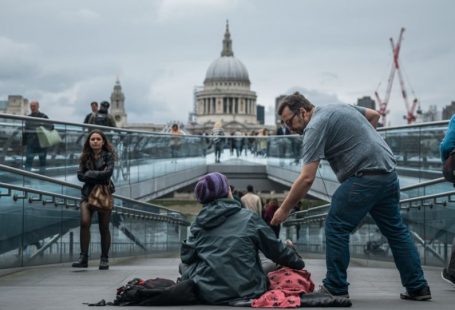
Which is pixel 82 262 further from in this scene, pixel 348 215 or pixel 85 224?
pixel 348 215

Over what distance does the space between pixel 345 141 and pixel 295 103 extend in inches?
18.1

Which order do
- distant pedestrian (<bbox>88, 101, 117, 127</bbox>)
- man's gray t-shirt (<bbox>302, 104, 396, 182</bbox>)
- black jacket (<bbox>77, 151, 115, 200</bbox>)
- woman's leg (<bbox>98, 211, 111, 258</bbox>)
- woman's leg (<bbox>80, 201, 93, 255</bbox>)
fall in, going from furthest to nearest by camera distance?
distant pedestrian (<bbox>88, 101, 117, 127</bbox>), woman's leg (<bbox>98, 211, 111, 258</bbox>), woman's leg (<bbox>80, 201, 93, 255</bbox>), black jacket (<bbox>77, 151, 115, 200</bbox>), man's gray t-shirt (<bbox>302, 104, 396, 182</bbox>)

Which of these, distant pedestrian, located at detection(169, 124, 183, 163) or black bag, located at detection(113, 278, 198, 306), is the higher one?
distant pedestrian, located at detection(169, 124, 183, 163)

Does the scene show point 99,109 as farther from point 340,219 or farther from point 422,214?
point 340,219

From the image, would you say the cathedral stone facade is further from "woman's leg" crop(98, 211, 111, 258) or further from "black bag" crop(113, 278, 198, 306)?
"black bag" crop(113, 278, 198, 306)

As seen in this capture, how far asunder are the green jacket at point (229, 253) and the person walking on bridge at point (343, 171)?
209mm

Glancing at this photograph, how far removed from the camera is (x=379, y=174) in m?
6.49

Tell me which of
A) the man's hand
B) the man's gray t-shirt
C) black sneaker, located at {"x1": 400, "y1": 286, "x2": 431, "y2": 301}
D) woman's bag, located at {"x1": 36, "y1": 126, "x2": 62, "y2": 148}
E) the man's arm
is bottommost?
black sneaker, located at {"x1": 400, "y1": 286, "x2": 431, "y2": 301}

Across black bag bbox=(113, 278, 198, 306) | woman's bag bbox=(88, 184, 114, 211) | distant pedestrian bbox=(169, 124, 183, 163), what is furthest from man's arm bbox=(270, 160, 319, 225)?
distant pedestrian bbox=(169, 124, 183, 163)

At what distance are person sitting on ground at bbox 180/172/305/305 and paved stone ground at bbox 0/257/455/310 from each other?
201 mm

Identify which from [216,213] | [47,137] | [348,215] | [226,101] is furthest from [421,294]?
[226,101]

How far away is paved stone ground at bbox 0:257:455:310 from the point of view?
622cm

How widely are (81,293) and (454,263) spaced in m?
2.98

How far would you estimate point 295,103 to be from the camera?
6.57 m
